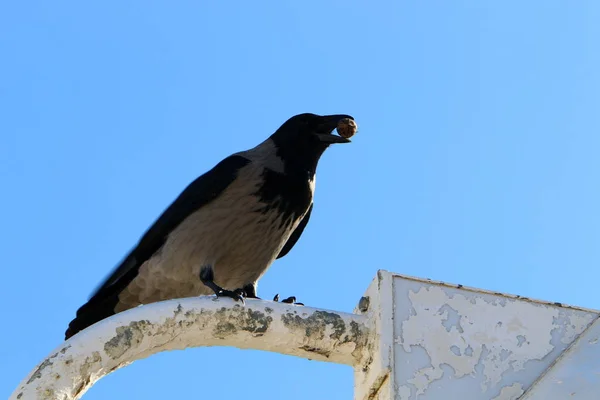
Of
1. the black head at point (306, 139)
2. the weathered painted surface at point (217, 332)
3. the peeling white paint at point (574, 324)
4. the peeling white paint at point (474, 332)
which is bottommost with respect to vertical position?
the weathered painted surface at point (217, 332)

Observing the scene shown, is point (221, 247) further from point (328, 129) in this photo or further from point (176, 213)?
point (328, 129)

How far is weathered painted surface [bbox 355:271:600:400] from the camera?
3059 mm

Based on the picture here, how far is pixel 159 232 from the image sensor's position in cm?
610

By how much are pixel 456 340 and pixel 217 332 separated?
2.57ft

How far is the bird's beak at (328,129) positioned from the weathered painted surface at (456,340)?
10.3 ft

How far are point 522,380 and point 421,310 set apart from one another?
39 cm

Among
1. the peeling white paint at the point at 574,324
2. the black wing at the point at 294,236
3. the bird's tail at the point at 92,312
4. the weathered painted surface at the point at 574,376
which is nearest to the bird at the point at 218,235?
the bird's tail at the point at 92,312

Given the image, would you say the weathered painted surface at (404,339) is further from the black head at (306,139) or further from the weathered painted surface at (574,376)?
the black head at (306,139)

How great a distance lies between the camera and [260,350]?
3.34 m

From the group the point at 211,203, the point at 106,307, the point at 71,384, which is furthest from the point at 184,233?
the point at 71,384

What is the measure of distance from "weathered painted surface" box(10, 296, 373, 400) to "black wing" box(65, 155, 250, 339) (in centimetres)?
276

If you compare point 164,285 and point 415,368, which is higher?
point 164,285

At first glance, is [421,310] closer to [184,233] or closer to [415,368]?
[415,368]

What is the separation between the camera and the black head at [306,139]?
6328mm
